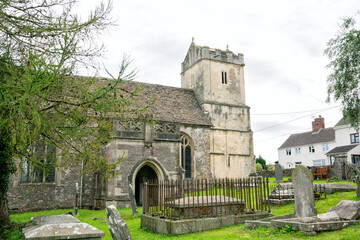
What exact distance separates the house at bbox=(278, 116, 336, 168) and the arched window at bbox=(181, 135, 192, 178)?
2648cm

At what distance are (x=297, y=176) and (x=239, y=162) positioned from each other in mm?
19733

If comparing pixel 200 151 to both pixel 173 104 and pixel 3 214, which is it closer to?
pixel 173 104

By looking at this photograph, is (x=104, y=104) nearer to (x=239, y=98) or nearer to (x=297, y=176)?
(x=297, y=176)

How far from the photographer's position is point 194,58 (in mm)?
31125

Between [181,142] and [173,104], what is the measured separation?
12.1ft

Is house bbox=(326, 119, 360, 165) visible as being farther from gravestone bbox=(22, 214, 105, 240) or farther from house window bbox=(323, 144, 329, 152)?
gravestone bbox=(22, 214, 105, 240)

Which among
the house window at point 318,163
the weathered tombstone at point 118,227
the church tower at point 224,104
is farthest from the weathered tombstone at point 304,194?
the house window at point 318,163

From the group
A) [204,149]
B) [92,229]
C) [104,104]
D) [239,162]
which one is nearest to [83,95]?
[104,104]

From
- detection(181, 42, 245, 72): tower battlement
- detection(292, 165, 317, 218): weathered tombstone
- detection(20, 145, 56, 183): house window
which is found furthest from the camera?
detection(181, 42, 245, 72): tower battlement

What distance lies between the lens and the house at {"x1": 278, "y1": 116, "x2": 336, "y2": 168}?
1781 inches

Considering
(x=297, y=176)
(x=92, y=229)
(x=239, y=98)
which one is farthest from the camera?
(x=239, y=98)

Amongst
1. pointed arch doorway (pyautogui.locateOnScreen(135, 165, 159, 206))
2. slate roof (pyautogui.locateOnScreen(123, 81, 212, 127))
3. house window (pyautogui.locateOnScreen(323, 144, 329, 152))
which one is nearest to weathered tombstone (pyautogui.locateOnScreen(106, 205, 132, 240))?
pointed arch doorway (pyautogui.locateOnScreen(135, 165, 159, 206))

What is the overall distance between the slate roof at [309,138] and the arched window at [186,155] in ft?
92.4

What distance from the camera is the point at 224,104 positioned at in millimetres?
29172
